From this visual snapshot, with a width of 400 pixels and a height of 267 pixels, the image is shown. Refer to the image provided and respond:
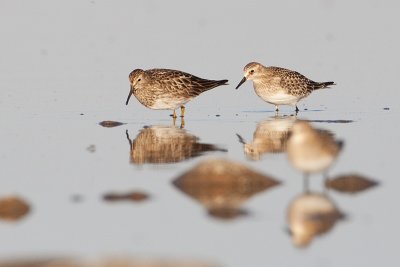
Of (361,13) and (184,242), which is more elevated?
(361,13)

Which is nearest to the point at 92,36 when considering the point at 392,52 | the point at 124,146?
the point at 392,52

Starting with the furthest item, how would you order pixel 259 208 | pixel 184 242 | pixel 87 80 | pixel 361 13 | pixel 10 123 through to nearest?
pixel 361 13 → pixel 87 80 → pixel 10 123 → pixel 259 208 → pixel 184 242

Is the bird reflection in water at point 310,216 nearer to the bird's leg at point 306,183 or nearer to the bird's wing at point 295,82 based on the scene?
the bird's leg at point 306,183

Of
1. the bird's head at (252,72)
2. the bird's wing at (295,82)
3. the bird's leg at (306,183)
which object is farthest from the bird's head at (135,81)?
the bird's leg at (306,183)

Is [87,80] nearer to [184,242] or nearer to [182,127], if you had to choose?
[182,127]

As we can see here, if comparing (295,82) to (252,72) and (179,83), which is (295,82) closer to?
(252,72)
